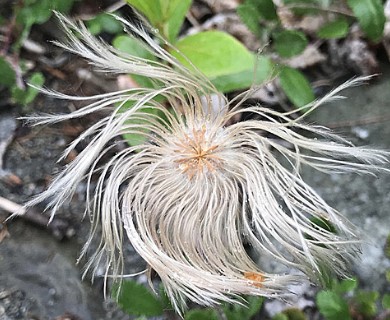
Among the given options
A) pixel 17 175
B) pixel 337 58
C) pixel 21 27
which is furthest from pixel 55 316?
pixel 337 58

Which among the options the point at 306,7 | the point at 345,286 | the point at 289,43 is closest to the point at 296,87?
the point at 289,43

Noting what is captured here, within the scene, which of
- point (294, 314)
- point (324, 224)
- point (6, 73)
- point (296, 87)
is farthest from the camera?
point (6, 73)

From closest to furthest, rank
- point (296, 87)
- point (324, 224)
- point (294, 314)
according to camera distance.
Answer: point (324, 224)
point (294, 314)
point (296, 87)

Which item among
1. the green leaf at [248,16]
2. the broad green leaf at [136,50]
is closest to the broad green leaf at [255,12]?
the green leaf at [248,16]

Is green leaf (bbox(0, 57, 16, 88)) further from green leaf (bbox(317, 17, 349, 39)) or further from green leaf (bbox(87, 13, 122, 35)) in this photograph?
green leaf (bbox(317, 17, 349, 39))

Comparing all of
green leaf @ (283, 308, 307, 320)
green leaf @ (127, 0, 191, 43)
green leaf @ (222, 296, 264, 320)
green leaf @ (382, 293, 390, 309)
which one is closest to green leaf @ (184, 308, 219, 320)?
green leaf @ (222, 296, 264, 320)

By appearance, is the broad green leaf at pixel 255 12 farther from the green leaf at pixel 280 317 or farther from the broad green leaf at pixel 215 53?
the green leaf at pixel 280 317

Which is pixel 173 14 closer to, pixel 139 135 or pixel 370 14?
pixel 139 135

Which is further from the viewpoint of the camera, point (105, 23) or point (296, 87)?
point (105, 23)
